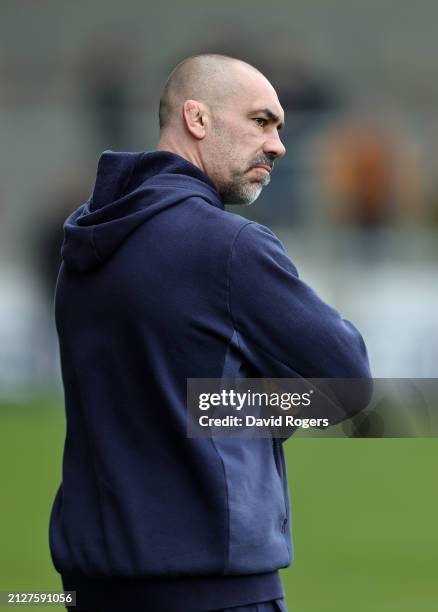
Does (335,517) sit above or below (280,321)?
above

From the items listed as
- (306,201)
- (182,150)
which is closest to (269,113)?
(182,150)

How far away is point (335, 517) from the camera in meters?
6.65

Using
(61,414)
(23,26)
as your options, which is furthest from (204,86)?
(23,26)

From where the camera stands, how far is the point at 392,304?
11031 mm

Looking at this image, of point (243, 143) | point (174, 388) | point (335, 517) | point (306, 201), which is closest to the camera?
point (174, 388)

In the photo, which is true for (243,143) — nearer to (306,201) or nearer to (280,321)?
(280,321)

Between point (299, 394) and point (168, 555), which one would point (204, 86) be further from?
point (168, 555)

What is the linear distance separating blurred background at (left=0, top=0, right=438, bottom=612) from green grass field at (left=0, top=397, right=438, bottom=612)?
2 centimetres

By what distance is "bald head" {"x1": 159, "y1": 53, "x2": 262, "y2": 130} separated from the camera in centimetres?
254

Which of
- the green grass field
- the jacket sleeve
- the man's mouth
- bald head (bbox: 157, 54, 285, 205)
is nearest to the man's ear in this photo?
bald head (bbox: 157, 54, 285, 205)

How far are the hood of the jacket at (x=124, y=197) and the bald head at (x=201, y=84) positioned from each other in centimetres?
14

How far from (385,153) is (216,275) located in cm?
1010

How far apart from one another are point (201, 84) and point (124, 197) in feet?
1.07

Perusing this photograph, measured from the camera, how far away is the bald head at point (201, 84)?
2.54m
